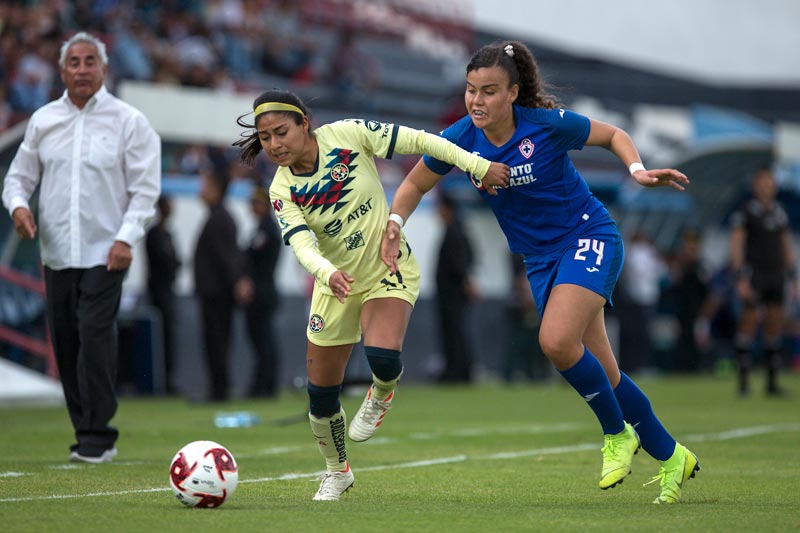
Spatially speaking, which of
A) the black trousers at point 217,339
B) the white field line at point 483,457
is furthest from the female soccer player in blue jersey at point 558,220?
the black trousers at point 217,339

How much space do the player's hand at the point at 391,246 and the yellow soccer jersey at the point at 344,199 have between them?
150mm

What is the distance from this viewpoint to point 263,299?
16.1 m

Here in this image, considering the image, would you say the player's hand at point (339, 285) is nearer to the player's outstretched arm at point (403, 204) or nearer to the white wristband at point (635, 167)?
the player's outstretched arm at point (403, 204)

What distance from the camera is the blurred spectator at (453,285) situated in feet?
61.9

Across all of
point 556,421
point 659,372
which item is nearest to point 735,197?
point 659,372

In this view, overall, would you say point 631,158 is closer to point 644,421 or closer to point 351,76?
point 644,421

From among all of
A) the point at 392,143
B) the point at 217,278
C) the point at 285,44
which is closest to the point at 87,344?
the point at 392,143

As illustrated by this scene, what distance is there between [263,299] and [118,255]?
24.9ft

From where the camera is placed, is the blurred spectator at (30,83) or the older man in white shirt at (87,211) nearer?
the older man in white shirt at (87,211)

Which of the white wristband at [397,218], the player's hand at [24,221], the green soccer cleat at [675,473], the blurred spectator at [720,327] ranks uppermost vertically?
the white wristband at [397,218]

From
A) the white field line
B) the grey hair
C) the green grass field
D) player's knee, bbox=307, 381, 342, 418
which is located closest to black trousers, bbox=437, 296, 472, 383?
the green grass field

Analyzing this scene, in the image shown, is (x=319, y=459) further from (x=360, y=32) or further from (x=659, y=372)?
(x=360, y=32)

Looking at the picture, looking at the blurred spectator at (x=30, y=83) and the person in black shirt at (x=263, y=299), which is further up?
the blurred spectator at (x=30, y=83)

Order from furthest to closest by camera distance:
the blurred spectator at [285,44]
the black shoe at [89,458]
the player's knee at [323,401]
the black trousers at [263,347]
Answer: the blurred spectator at [285,44], the black trousers at [263,347], the black shoe at [89,458], the player's knee at [323,401]
